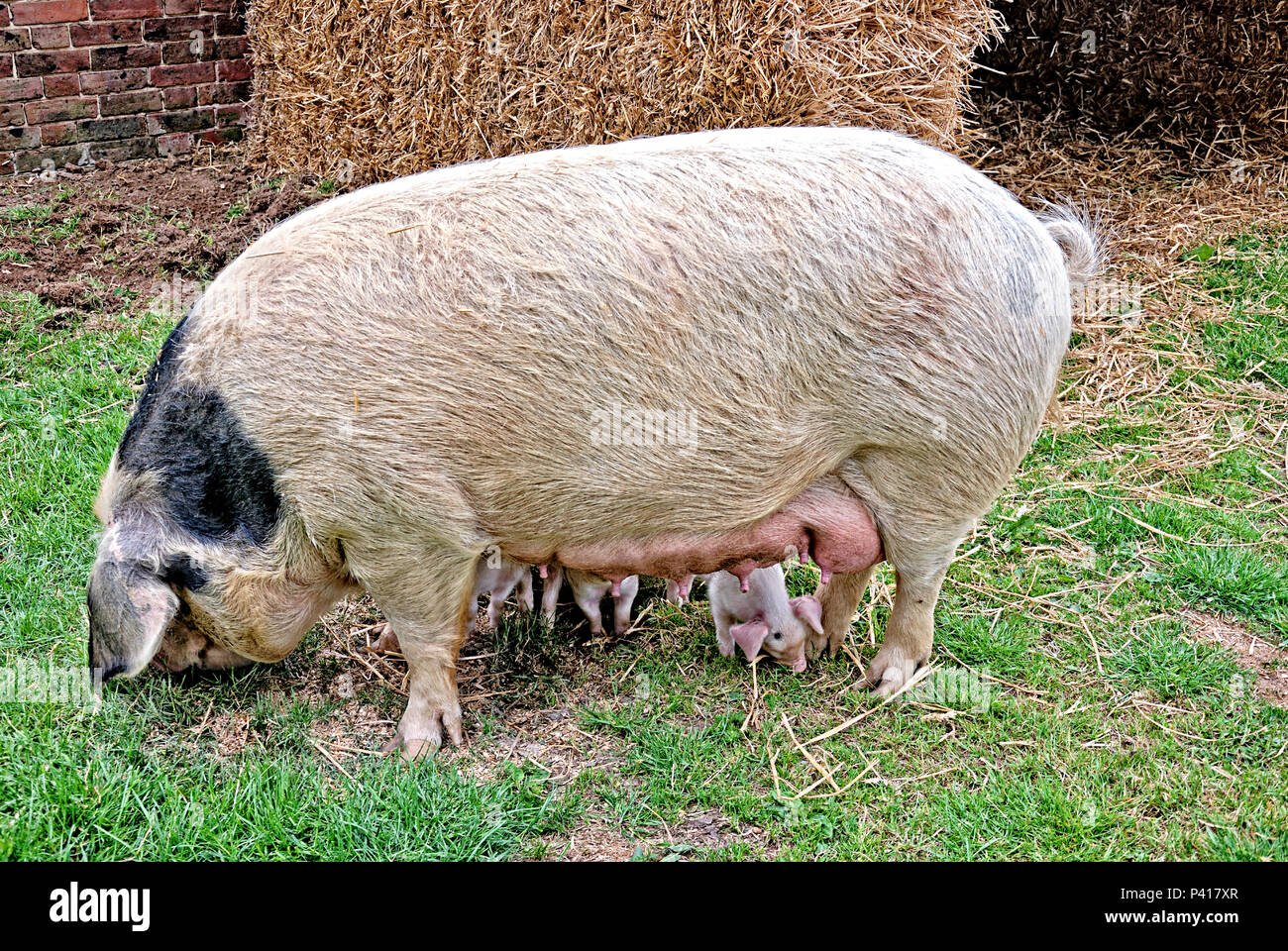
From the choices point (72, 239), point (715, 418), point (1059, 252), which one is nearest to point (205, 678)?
point (715, 418)

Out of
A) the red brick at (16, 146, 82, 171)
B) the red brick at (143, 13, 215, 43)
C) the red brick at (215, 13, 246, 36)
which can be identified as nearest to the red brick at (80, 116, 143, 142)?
the red brick at (16, 146, 82, 171)

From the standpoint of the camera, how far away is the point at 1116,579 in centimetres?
393

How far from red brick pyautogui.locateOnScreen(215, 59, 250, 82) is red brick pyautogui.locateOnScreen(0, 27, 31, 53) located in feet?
3.73

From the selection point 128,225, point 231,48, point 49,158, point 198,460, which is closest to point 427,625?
point 198,460

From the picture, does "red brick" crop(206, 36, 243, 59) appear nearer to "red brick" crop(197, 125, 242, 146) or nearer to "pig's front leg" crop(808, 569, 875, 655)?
"red brick" crop(197, 125, 242, 146)

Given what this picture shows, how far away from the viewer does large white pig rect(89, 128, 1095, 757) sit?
8.45 feet

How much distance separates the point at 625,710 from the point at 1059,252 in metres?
1.86

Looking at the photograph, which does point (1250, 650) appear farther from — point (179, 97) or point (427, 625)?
point (179, 97)

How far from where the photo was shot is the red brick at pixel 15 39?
633cm

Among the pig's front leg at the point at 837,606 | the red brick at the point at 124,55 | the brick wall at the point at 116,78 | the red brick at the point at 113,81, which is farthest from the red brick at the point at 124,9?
the pig's front leg at the point at 837,606

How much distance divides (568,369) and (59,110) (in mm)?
5721

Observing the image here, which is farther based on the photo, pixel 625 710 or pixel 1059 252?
pixel 625 710

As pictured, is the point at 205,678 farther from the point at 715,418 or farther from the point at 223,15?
the point at 223,15

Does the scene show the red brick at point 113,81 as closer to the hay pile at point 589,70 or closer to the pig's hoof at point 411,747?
the hay pile at point 589,70
